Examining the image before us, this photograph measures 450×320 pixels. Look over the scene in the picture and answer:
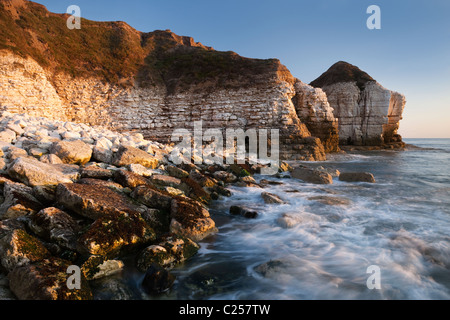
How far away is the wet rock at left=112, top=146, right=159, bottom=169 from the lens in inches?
276

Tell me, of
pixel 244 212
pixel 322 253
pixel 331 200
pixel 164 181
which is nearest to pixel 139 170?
pixel 164 181

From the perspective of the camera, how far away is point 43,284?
2293 millimetres

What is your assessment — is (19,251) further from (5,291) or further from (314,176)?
(314,176)

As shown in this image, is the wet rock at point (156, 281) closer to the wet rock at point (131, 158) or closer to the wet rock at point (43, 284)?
the wet rock at point (43, 284)

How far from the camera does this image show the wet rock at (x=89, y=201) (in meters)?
3.75

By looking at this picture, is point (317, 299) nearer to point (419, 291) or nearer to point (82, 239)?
point (419, 291)

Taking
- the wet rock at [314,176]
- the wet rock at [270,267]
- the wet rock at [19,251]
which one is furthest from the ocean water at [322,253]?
the wet rock at [314,176]

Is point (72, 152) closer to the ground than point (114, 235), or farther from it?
farther from it

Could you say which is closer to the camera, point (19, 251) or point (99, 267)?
point (19, 251)

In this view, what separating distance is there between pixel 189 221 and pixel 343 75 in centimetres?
4059

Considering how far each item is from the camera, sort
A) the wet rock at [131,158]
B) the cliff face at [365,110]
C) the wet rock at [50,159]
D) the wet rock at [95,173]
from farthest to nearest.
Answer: the cliff face at [365,110] < the wet rock at [131,158] < the wet rock at [50,159] < the wet rock at [95,173]

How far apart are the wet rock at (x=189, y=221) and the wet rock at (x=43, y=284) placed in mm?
1775

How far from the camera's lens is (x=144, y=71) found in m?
24.4
